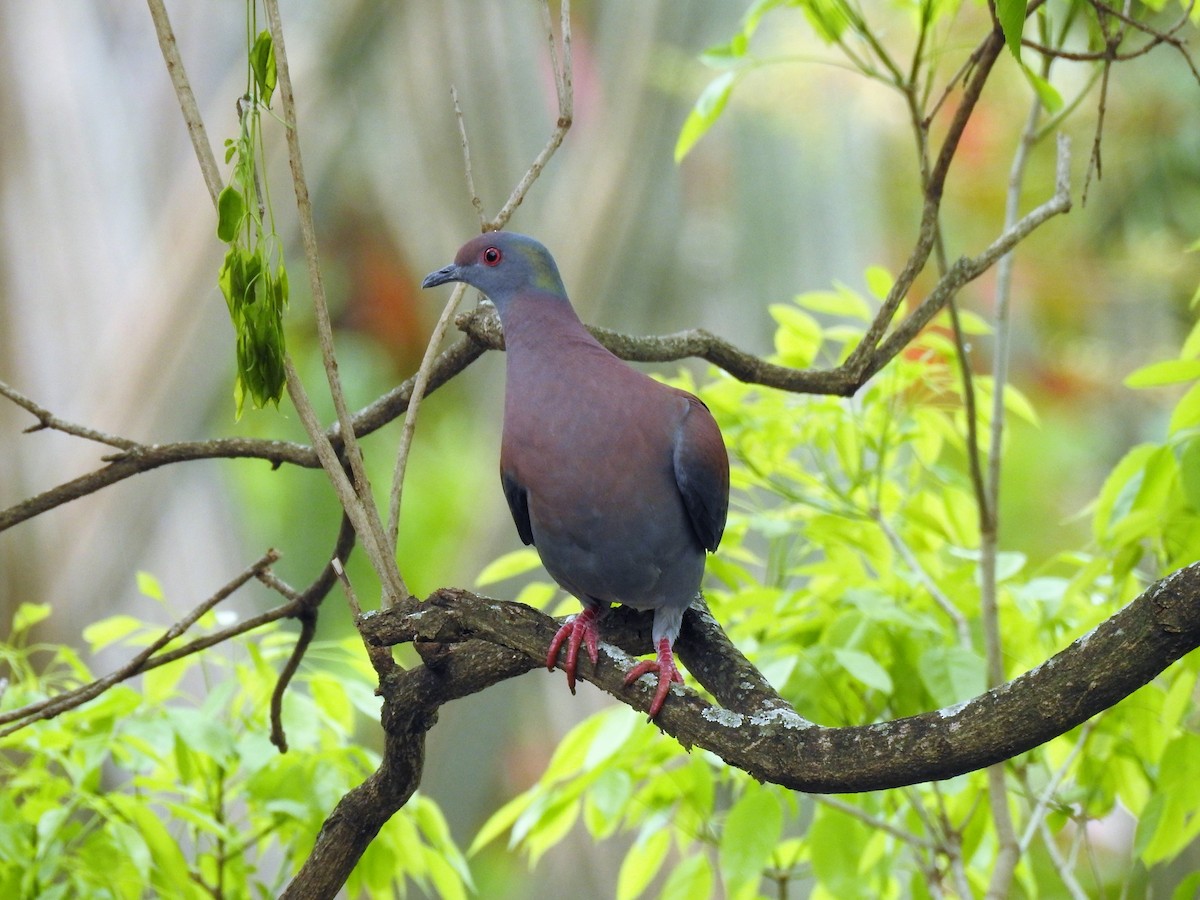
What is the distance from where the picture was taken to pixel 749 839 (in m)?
1.45

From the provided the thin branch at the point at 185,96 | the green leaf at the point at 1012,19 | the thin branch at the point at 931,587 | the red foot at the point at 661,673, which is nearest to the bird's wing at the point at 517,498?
the red foot at the point at 661,673

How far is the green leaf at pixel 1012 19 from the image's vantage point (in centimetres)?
100

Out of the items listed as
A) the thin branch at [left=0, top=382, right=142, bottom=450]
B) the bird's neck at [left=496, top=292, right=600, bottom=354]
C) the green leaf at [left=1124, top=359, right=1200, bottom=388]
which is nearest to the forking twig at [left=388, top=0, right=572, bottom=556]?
the bird's neck at [left=496, top=292, right=600, bottom=354]

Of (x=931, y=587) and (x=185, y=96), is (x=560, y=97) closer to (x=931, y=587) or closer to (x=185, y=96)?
(x=185, y=96)

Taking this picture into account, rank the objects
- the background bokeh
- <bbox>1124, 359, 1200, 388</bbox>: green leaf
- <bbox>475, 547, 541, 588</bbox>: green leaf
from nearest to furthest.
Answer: <bbox>1124, 359, 1200, 388</bbox>: green leaf → <bbox>475, 547, 541, 588</bbox>: green leaf → the background bokeh

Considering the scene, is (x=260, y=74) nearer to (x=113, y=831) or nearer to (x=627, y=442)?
(x=627, y=442)

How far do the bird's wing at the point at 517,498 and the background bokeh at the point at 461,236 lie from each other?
2698mm

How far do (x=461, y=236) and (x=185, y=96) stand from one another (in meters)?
3.83

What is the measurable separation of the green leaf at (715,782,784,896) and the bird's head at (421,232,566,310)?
0.68 metres

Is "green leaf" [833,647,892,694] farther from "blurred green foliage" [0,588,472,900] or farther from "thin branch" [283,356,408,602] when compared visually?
"blurred green foliage" [0,588,472,900]

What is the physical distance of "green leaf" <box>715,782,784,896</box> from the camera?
1429 millimetres

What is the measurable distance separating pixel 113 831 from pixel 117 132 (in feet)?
11.3

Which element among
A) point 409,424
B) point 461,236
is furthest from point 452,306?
point 461,236

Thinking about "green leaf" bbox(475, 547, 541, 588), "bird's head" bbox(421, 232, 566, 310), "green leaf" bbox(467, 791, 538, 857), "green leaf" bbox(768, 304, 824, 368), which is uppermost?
"green leaf" bbox(768, 304, 824, 368)
